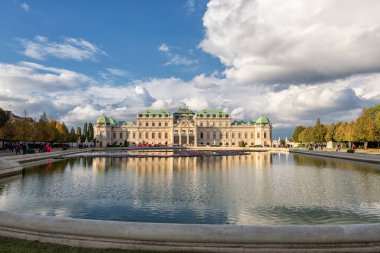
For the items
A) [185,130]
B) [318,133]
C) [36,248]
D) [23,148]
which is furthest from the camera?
[185,130]

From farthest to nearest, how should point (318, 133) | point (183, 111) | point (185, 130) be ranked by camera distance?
point (183, 111) → point (185, 130) → point (318, 133)

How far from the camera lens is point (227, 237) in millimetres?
7066

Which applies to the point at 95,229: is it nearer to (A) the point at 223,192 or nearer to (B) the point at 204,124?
(A) the point at 223,192

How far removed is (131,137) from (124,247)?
152376 millimetres

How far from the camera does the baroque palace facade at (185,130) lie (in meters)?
149

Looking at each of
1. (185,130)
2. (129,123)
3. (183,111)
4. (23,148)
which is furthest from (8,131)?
(183,111)

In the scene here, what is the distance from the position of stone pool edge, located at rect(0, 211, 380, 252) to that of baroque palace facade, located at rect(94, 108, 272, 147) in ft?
458

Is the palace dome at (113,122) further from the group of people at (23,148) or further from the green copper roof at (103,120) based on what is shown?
the group of people at (23,148)

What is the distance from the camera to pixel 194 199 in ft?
53.2

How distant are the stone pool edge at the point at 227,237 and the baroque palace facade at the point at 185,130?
458 ft

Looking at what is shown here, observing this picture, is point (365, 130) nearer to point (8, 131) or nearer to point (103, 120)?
point (8, 131)

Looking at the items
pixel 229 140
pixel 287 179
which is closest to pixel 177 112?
pixel 229 140

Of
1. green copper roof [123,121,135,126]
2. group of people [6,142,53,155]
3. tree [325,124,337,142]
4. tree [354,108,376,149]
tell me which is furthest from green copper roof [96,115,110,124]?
tree [354,108,376,149]

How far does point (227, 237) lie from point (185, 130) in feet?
463
